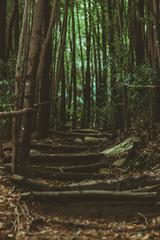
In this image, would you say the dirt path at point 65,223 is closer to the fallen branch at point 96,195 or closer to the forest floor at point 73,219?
the forest floor at point 73,219

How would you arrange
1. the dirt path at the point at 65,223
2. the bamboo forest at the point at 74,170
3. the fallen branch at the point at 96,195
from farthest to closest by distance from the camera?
the fallen branch at the point at 96,195, the bamboo forest at the point at 74,170, the dirt path at the point at 65,223

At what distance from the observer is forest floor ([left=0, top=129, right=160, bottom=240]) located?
17.7 feet

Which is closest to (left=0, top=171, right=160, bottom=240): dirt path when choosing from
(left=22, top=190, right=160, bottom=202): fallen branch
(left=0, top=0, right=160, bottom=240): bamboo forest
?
(left=0, top=0, right=160, bottom=240): bamboo forest

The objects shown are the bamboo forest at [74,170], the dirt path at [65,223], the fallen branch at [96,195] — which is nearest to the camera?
the dirt path at [65,223]

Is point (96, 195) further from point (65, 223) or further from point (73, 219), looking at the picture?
point (65, 223)

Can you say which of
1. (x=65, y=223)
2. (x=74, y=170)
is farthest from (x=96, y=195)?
(x=74, y=170)

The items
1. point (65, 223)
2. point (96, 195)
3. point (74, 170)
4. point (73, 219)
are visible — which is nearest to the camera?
point (65, 223)

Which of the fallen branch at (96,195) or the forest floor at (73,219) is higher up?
the fallen branch at (96,195)

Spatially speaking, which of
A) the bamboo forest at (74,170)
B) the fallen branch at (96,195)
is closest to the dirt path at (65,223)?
the bamboo forest at (74,170)

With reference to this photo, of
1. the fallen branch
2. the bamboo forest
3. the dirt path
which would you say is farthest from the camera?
the fallen branch

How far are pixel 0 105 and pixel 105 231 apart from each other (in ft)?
13.0

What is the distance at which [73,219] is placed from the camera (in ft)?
19.5

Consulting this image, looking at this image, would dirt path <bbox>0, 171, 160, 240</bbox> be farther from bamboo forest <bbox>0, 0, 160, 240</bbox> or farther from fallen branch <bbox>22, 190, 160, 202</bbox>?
fallen branch <bbox>22, 190, 160, 202</bbox>

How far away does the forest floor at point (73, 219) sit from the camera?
17.7ft
